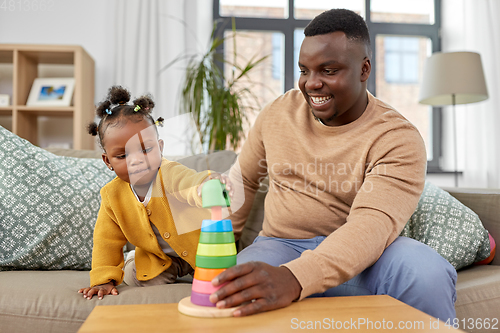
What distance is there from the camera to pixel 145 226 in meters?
1.04

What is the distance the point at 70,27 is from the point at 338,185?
2506mm

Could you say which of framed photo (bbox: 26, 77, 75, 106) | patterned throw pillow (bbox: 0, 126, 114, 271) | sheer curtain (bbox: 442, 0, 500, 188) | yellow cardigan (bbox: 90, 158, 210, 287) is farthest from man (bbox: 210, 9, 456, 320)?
sheer curtain (bbox: 442, 0, 500, 188)

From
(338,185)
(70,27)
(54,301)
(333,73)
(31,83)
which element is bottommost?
(54,301)

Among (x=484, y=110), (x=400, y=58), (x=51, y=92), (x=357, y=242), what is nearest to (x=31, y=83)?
(x=51, y=92)

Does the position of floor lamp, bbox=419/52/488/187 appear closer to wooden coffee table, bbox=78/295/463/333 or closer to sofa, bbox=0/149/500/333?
sofa, bbox=0/149/500/333

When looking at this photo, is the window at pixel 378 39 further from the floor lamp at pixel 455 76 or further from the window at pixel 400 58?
the floor lamp at pixel 455 76

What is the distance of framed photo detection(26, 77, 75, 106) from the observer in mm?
2512

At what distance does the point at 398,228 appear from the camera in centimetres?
94

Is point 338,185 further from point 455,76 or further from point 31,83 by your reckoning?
point 31,83

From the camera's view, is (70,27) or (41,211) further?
(70,27)

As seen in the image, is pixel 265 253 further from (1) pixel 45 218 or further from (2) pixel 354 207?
(1) pixel 45 218

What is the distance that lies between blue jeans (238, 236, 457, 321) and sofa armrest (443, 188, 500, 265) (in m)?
0.60

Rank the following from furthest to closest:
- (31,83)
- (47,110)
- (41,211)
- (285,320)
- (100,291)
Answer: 1. (31,83)
2. (47,110)
3. (41,211)
4. (100,291)
5. (285,320)

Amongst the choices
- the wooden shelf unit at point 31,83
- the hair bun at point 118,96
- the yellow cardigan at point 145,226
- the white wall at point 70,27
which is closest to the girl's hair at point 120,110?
the hair bun at point 118,96
